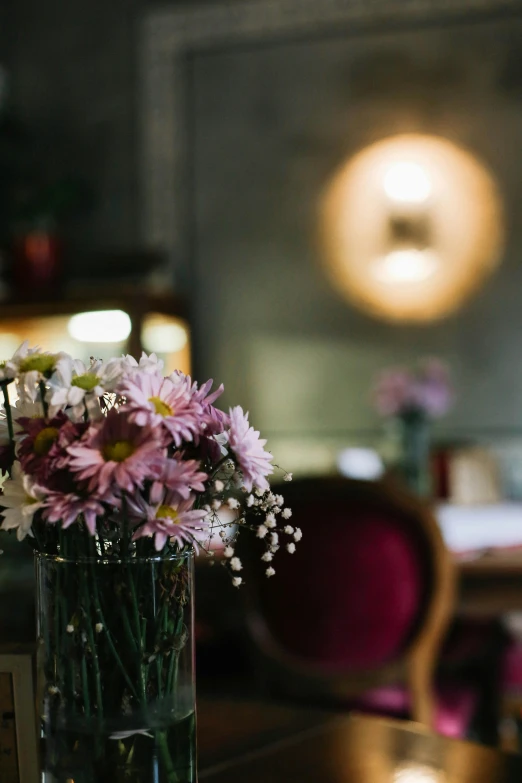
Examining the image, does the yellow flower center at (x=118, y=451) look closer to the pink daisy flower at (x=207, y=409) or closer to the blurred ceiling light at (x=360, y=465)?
the pink daisy flower at (x=207, y=409)

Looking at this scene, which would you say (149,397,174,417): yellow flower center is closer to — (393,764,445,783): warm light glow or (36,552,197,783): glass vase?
(36,552,197,783): glass vase

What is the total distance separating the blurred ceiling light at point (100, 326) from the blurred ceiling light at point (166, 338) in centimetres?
11

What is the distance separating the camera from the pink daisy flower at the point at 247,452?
666mm

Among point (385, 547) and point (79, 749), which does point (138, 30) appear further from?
point (79, 749)

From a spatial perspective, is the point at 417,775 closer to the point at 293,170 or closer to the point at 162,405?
the point at 162,405

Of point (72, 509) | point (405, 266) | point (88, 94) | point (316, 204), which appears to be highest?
point (88, 94)

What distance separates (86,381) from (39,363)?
0.14 feet

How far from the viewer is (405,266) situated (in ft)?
11.2

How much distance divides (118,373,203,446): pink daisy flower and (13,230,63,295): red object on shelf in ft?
9.47

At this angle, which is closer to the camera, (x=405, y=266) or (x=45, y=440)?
(x=45, y=440)

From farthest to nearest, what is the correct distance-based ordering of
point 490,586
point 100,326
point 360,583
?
point 100,326, point 490,586, point 360,583

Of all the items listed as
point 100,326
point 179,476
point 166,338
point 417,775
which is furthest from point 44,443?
point 166,338

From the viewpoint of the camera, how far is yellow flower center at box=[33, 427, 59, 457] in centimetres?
65

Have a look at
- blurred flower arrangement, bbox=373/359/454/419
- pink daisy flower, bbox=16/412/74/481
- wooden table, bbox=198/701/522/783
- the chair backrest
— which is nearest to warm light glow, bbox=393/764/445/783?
wooden table, bbox=198/701/522/783
